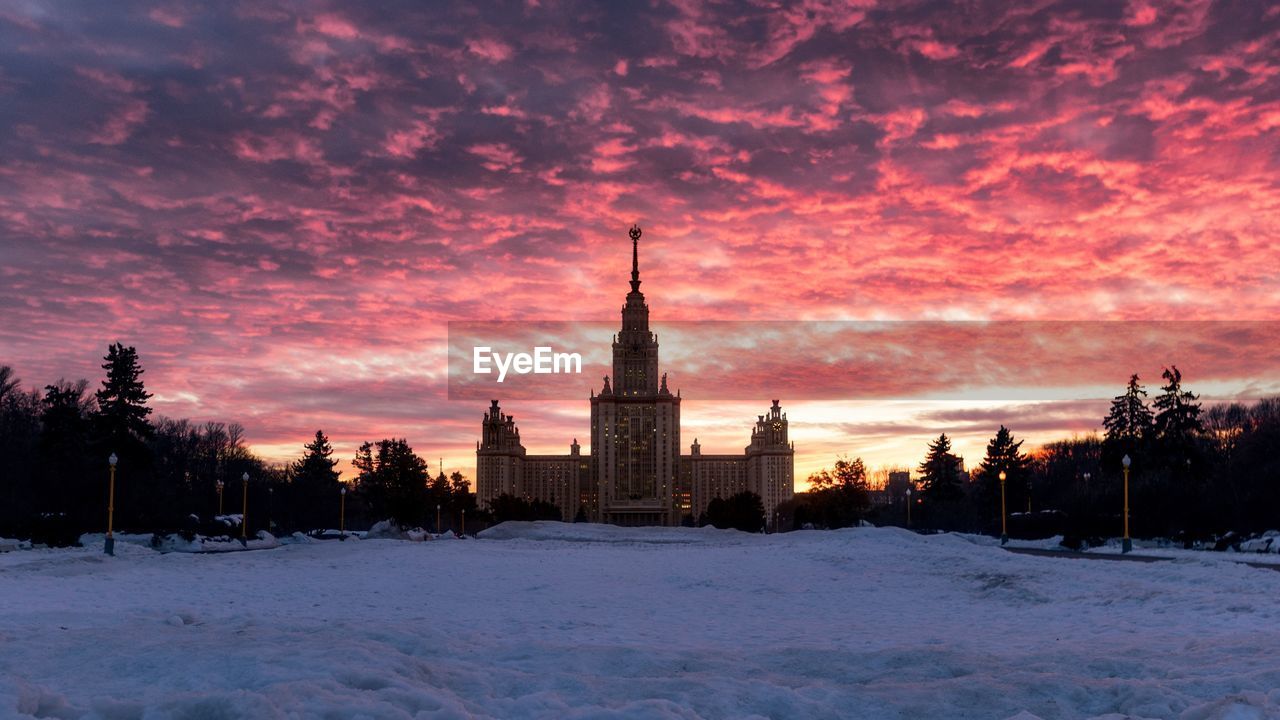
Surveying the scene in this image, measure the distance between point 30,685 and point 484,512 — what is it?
402 ft

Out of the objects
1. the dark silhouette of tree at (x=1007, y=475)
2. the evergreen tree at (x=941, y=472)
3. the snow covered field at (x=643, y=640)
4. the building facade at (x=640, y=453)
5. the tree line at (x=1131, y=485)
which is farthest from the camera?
the building facade at (x=640, y=453)

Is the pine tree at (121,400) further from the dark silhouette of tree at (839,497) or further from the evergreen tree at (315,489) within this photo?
the dark silhouette of tree at (839,497)

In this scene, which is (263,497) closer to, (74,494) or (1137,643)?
(74,494)

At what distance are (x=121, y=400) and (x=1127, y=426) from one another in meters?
81.5

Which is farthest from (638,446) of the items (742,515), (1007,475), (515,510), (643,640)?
(643,640)

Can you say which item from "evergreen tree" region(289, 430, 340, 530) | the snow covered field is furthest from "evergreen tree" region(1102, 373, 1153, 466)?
"evergreen tree" region(289, 430, 340, 530)

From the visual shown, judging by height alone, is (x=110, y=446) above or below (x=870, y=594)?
above

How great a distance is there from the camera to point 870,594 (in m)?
25.3

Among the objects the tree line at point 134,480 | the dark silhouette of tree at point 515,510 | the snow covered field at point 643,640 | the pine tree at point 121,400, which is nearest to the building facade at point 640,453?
the dark silhouette of tree at point 515,510

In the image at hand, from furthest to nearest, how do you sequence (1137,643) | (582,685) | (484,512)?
(484,512) → (1137,643) → (582,685)

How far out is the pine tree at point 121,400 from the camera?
217ft

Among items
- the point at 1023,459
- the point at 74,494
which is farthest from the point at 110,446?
the point at 1023,459

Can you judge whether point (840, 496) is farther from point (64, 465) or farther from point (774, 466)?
point (774, 466)

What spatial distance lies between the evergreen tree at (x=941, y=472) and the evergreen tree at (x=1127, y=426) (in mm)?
20042
